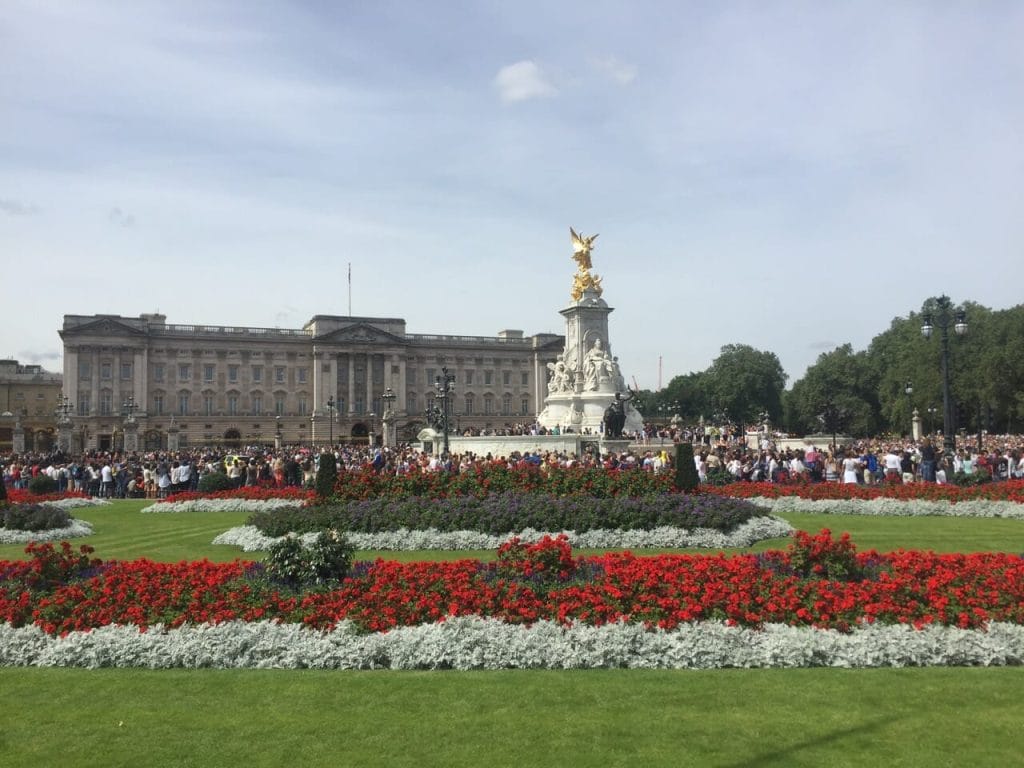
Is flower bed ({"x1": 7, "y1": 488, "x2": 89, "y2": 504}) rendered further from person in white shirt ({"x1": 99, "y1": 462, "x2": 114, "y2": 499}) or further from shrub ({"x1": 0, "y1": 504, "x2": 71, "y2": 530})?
shrub ({"x1": 0, "y1": 504, "x2": 71, "y2": 530})

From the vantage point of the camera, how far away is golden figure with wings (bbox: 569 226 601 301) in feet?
158

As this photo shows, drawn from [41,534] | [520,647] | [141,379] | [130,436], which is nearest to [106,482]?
[41,534]

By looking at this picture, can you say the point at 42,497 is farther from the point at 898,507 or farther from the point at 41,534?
the point at 898,507

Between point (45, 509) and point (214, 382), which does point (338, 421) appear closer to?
point (214, 382)

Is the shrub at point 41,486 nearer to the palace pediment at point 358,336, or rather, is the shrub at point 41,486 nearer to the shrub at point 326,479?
the shrub at point 326,479

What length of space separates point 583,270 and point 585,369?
19.3 feet

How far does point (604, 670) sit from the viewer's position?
26.1ft

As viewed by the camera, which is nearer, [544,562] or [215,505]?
[544,562]

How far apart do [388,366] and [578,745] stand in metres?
98.1

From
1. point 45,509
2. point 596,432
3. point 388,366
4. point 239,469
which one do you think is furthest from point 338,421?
point 45,509

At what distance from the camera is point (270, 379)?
100m

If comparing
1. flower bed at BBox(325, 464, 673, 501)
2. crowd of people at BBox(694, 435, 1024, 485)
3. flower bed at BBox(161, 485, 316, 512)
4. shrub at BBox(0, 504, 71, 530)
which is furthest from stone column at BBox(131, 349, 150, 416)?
flower bed at BBox(325, 464, 673, 501)

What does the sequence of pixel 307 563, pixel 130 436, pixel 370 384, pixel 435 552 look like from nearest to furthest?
pixel 307 563, pixel 435 552, pixel 130 436, pixel 370 384

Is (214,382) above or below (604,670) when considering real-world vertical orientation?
above
